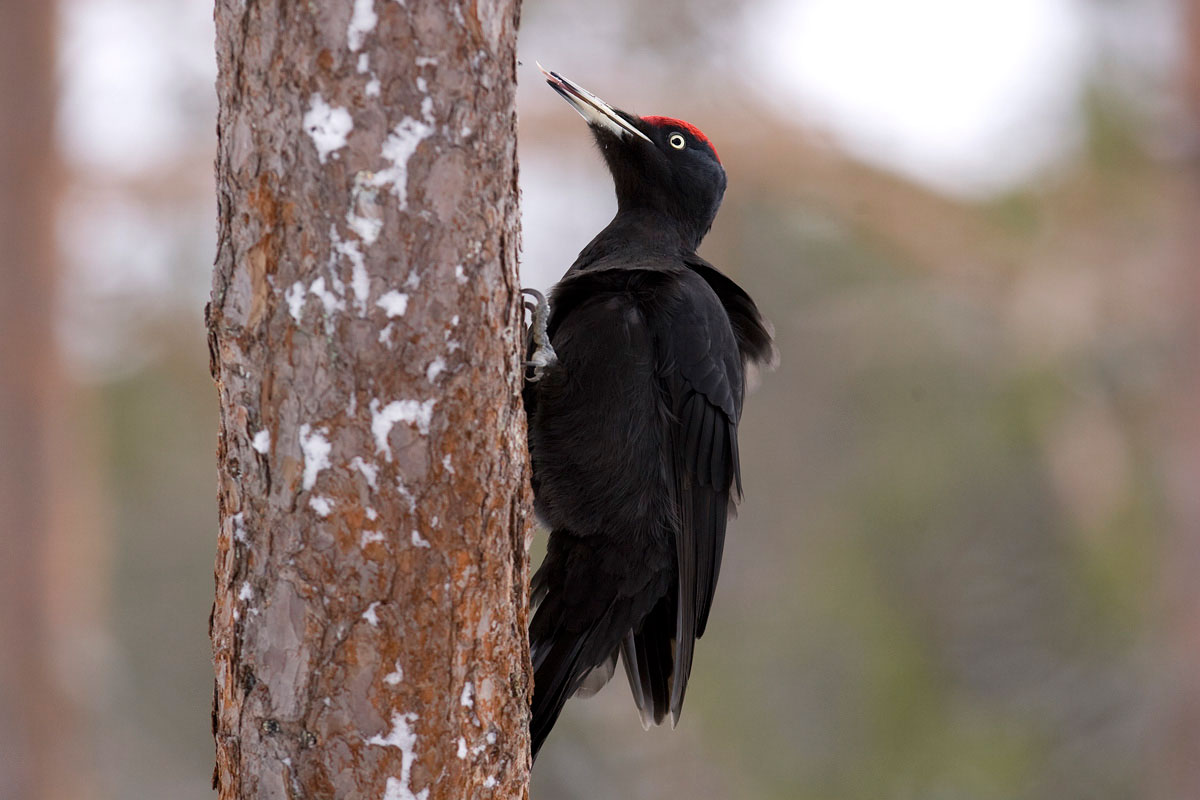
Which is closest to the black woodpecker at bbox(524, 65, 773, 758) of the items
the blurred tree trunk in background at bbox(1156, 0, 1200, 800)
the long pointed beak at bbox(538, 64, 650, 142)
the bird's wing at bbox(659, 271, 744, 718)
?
the bird's wing at bbox(659, 271, 744, 718)

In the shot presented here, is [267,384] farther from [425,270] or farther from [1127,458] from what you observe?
[1127,458]

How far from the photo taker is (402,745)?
1.77 metres

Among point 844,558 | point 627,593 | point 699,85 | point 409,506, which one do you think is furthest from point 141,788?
point 409,506

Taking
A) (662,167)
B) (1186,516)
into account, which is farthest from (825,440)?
(662,167)

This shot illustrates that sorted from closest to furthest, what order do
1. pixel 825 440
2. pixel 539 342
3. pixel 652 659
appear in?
pixel 539 342
pixel 652 659
pixel 825 440

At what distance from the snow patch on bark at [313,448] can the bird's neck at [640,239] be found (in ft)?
5.04

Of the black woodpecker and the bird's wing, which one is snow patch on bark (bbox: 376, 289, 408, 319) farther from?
the bird's wing

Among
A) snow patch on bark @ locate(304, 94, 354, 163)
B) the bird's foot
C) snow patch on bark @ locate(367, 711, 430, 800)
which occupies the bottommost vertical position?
snow patch on bark @ locate(367, 711, 430, 800)

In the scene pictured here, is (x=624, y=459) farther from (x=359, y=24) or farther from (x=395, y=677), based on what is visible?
(x=359, y=24)

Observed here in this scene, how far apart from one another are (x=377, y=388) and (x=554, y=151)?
4.94 metres

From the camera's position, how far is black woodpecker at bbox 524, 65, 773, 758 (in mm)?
2768

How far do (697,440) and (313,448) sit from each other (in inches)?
54.7

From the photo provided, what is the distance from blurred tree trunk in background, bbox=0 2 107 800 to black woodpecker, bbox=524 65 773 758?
4.41 meters

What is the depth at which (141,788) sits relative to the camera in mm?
9664
